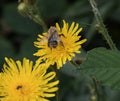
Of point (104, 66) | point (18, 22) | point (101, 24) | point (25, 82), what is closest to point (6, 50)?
Answer: point (18, 22)

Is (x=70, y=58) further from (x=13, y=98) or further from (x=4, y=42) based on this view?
(x=4, y=42)

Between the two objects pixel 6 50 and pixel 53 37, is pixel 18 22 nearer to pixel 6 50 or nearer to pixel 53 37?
pixel 6 50

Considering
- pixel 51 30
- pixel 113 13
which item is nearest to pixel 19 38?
pixel 113 13

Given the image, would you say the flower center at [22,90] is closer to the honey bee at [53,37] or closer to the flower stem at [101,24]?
the honey bee at [53,37]

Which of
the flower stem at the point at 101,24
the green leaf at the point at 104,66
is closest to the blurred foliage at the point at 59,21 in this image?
the flower stem at the point at 101,24

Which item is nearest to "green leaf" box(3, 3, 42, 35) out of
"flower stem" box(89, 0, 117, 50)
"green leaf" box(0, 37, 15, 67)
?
"green leaf" box(0, 37, 15, 67)
